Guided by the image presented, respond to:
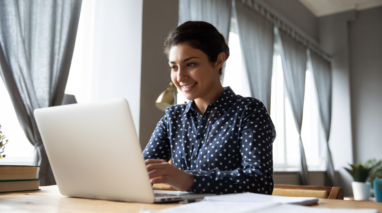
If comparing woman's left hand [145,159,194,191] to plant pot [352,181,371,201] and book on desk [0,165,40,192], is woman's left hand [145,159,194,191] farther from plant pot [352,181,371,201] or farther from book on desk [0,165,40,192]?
plant pot [352,181,371,201]

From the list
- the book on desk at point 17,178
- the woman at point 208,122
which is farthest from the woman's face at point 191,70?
the book on desk at point 17,178

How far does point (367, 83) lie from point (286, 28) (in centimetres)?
207

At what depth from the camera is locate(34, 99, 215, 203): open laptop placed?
752 millimetres

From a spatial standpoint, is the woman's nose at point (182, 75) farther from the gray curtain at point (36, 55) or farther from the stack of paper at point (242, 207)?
the gray curtain at point (36, 55)

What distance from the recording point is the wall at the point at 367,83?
5.70 meters

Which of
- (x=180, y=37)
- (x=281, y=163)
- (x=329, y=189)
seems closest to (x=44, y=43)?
(x=180, y=37)

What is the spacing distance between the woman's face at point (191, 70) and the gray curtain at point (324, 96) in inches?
183

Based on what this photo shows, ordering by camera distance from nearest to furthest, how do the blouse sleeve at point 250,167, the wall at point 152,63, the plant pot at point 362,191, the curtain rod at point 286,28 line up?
the blouse sleeve at point 250,167 < the wall at point 152,63 < the curtain rod at point 286,28 < the plant pot at point 362,191

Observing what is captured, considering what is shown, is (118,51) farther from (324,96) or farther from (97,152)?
(324,96)

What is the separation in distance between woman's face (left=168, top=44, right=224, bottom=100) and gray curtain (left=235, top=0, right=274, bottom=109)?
8.17ft

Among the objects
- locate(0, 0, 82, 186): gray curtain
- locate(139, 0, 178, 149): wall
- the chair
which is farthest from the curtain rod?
the chair

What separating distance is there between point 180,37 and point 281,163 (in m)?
3.74

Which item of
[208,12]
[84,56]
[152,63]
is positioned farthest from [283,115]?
[84,56]

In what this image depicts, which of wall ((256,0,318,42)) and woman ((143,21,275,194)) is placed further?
wall ((256,0,318,42))
